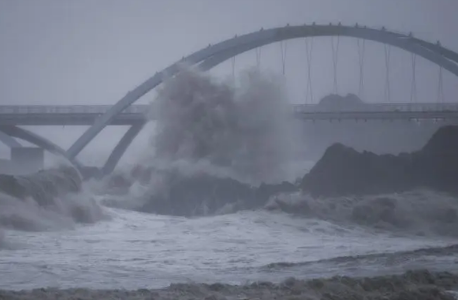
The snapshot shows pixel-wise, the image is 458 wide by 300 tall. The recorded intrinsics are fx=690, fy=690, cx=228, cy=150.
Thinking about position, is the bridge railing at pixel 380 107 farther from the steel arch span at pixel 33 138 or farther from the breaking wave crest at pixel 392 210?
the steel arch span at pixel 33 138

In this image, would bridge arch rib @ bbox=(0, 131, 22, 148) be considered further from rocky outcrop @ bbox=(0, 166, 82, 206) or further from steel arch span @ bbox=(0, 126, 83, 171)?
rocky outcrop @ bbox=(0, 166, 82, 206)

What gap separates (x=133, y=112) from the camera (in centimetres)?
3441

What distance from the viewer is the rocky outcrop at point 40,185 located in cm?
1549

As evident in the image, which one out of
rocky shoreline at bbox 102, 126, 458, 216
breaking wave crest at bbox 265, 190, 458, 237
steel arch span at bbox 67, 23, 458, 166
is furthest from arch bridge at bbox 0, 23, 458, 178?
breaking wave crest at bbox 265, 190, 458, 237

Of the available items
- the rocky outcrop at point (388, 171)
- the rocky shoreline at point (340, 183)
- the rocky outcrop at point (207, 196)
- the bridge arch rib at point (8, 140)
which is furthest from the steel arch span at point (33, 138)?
the rocky outcrop at point (388, 171)

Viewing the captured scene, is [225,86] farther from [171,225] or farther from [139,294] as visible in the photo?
[139,294]

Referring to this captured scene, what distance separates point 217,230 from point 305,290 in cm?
766

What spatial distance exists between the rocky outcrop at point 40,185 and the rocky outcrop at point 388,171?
6.40 m

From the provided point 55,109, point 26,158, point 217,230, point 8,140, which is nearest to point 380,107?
point 217,230

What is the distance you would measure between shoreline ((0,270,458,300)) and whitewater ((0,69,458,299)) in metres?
0.06

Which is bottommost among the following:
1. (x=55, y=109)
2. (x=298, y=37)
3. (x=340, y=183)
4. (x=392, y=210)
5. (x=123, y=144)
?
(x=392, y=210)

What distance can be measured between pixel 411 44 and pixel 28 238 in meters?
22.1

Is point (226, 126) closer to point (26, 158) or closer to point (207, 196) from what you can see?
point (207, 196)

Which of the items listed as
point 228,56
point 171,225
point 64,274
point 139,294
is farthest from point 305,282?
point 228,56
